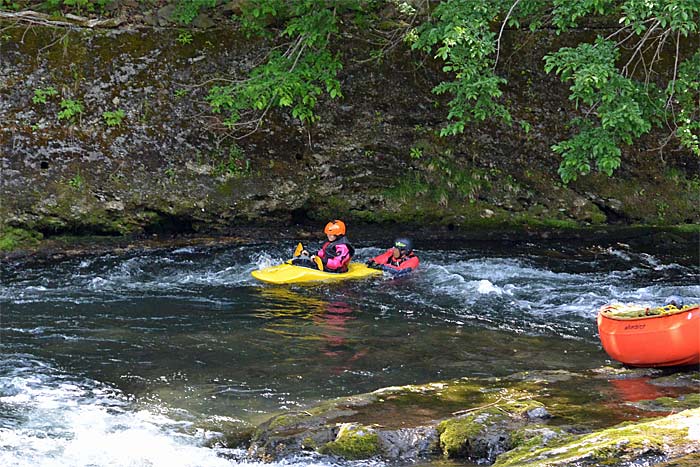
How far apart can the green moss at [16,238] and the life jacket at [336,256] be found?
14.0ft

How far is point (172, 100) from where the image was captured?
44.9 ft

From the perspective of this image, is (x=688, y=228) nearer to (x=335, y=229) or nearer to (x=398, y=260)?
(x=398, y=260)

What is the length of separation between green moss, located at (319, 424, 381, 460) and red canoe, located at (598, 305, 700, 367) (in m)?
2.75

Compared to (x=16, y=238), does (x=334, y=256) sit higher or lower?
lower

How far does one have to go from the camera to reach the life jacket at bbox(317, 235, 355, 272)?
11.4 metres

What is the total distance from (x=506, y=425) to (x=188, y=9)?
33.2 feet

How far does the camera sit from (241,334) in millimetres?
8688

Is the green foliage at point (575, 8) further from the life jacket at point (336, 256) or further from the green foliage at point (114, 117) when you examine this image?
the green foliage at point (114, 117)

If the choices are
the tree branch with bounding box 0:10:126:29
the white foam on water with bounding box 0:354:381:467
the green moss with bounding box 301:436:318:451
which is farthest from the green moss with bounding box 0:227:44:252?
the green moss with bounding box 301:436:318:451

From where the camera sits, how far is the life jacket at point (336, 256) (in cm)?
1145

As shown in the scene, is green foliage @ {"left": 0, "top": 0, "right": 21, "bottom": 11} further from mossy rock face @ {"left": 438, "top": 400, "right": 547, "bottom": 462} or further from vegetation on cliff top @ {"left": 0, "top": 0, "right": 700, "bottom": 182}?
mossy rock face @ {"left": 438, "top": 400, "right": 547, "bottom": 462}

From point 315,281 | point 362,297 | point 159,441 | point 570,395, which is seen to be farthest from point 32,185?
point 570,395

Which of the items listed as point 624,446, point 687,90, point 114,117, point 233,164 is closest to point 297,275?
point 233,164

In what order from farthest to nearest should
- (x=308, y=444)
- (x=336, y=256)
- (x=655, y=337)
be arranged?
(x=336, y=256), (x=655, y=337), (x=308, y=444)
